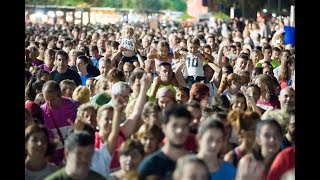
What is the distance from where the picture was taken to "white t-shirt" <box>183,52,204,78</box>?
1311cm

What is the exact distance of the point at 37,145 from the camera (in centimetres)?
652

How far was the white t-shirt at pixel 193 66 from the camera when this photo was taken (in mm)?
13109

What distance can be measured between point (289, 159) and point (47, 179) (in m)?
1.76

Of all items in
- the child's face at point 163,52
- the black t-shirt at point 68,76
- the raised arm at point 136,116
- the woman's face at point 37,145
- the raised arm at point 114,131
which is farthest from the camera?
the child's face at point 163,52

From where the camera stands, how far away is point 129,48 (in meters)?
14.5

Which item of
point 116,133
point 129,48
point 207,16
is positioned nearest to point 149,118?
point 116,133

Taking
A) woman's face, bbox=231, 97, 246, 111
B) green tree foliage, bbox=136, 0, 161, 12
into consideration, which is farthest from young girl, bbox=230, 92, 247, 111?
green tree foliage, bbox=136, 0, 161, 12

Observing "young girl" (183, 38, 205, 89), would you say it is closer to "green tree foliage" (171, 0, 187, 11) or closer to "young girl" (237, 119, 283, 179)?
"young girl" (237, 119, 283, 179)

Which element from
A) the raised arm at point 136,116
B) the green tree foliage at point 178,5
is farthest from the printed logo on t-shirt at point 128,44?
the green tree foliage at point 178,5

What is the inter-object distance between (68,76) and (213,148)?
5938 millimetres

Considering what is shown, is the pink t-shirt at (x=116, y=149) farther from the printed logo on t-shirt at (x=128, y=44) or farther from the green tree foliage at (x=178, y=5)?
the green tree foliage at (x=178, y=5)

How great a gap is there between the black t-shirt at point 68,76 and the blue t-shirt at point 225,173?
5647mm

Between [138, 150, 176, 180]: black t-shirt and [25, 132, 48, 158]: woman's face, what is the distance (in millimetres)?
841

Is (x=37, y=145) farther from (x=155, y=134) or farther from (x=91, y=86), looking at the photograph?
(x=91, y=86)
